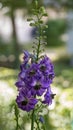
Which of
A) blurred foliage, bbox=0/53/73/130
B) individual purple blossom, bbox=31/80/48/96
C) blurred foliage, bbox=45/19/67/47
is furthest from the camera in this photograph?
blurred foliage, bbox=45/19/67/47

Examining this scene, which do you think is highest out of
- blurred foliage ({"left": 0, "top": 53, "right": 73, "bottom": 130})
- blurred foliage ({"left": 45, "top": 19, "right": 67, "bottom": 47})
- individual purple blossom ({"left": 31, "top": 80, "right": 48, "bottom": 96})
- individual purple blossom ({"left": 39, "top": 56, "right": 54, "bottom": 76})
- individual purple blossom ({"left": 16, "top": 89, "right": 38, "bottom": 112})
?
blurred foliage ({"left": 45, "top": 19, "right": 67, "bottom": 47})

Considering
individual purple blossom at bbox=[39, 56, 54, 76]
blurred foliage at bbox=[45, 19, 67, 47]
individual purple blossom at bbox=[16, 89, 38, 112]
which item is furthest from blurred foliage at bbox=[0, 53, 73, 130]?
blurred foliage at bbox=[45, 19, 67, 47]

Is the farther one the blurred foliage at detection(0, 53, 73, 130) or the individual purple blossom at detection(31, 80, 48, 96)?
the blurred foliage at detection(0, 53, 73, 130)

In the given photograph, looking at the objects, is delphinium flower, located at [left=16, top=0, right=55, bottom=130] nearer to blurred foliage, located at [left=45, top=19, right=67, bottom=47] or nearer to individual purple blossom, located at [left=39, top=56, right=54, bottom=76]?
individual purple blossom, located at [left=39, top=56, right=54, bottom=76]

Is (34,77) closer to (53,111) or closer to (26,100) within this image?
(26,100)

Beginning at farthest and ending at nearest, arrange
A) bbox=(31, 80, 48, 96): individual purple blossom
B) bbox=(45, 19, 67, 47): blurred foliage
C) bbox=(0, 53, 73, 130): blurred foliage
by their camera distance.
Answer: bbox=(45, 19, 67, 47): blurred foliage < bbox=(0, 53, 73, 130): blurred foliage < bbox=(31, 80, 48, 96): individual purple blossom

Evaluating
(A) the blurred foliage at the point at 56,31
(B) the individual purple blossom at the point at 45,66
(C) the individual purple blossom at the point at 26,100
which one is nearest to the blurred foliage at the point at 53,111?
(C) the individual purple blossom at the point at 26,100

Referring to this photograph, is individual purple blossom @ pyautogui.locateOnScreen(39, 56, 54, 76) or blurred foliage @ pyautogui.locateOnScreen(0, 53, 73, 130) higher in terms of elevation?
individual purple blossom @ pyautogui.locateOnScreen(39, 56, 54, 76)
